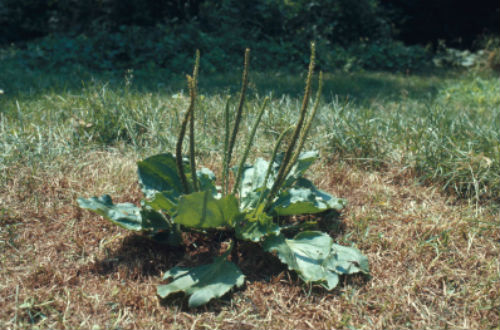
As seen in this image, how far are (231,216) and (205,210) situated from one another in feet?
0.55

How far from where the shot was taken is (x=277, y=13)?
7.12m

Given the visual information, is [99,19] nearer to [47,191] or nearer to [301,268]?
[47,191]

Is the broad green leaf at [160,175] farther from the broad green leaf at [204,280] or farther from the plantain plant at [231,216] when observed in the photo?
the broad green leaf at [204,280]

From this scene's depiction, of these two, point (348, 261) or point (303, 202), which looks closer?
point (348, 261)

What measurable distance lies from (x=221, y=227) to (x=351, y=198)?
0.79m

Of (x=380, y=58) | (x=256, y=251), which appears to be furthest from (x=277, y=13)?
(x=256, y=251)

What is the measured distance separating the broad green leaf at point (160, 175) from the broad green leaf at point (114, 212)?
0.54 feet

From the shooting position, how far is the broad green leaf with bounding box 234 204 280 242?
66.8 inches

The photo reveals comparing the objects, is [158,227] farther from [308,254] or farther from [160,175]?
[308,254]

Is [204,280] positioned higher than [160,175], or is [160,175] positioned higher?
[160,175]

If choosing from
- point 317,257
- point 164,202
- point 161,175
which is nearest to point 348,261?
point 317,257

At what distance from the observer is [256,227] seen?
5.66 ft

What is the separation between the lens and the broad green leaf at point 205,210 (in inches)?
60.9

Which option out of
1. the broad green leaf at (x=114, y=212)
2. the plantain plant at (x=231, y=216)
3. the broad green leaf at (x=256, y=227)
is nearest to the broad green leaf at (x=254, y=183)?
the plantain plant at (x=231, y=216)
